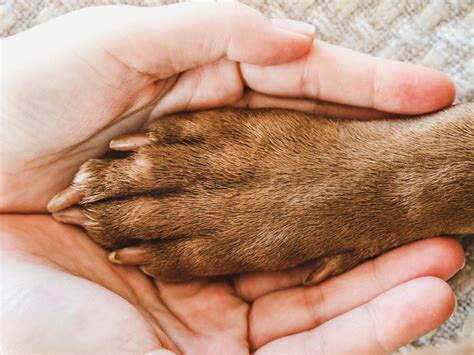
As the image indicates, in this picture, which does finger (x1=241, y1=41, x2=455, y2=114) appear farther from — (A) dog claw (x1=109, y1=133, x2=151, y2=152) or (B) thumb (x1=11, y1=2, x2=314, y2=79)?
(A) dog claw (x1=109, y1=133, x2=151, y2=152)

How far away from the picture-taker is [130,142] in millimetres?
1152

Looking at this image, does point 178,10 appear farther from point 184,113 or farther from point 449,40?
point 449,40

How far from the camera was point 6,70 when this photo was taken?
44.4 inches

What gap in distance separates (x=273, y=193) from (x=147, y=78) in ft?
1.14

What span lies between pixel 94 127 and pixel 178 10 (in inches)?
11.5

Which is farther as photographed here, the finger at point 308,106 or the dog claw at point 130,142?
the finger at point 308,106

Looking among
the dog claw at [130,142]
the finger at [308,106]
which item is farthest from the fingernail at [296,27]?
the dog claw at [130,142]

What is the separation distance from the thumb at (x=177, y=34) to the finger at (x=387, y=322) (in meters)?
0.53

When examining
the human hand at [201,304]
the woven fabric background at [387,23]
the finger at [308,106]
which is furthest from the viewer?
the woven fabric background at [387,23]

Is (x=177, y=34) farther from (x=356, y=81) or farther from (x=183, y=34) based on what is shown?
(x=356, y=81)

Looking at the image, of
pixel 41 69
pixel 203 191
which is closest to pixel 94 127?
pixel 41 69

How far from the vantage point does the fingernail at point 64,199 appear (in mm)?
1171


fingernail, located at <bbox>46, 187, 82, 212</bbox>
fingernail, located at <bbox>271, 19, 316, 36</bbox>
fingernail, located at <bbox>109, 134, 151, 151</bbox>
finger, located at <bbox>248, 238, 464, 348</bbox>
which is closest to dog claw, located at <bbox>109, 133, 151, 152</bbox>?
fingernail, located at <bbox>109, 134, 151, 151</bbox>

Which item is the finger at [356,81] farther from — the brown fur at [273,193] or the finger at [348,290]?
the finger at [348,290]
